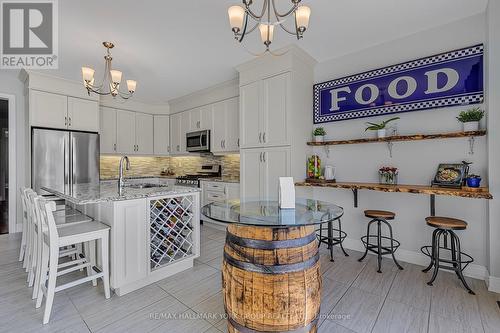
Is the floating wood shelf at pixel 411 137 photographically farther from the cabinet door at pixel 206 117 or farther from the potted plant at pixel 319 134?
the cabinet door at pixel 206 117

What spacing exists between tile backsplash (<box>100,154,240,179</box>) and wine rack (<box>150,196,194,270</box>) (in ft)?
7.14

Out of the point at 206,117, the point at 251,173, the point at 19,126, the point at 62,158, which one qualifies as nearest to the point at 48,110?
the point at 19,126

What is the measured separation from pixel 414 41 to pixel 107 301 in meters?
4.03

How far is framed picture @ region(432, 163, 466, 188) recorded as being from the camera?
2.27 meters

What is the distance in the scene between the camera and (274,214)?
4.67 feet

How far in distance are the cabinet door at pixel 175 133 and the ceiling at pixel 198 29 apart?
71.5 inches

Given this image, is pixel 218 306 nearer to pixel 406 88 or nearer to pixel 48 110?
pixel 406 88

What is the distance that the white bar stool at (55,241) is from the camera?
1717 mm

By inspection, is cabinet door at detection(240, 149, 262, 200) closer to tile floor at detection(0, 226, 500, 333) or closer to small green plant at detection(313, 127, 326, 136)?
small green plant at detection(313, 127, 326, 136)

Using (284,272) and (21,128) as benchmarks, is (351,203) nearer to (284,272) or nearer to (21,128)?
(284,272)

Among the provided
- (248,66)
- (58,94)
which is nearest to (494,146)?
(248,66)

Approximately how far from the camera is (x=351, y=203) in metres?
3.12

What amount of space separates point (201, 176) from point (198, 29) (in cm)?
289

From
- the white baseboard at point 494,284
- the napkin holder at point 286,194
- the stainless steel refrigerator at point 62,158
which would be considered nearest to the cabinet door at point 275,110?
the napkin holder at point 286,194
